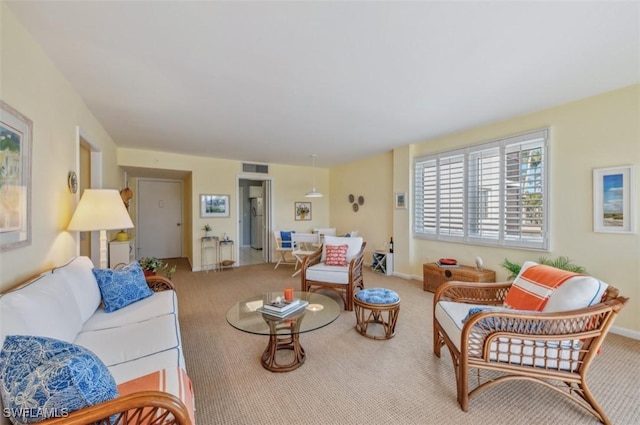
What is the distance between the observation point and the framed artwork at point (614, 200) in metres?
2.64

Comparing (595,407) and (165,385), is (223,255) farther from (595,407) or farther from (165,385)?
(595,407)

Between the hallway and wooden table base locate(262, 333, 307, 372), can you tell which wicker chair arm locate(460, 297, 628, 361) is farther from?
the hallway

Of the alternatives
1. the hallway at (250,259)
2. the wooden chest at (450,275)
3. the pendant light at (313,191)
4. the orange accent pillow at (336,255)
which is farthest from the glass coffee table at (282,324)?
the hallway at (250,259)

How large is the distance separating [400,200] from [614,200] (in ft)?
9.17

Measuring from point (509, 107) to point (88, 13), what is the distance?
396 centimetres

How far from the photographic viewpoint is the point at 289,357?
2312 mm

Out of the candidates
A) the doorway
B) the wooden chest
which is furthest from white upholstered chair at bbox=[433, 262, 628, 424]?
the doorway

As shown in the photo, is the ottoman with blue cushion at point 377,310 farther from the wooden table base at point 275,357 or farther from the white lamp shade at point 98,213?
the white lamp shade at point 98,213

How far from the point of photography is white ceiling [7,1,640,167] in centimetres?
163

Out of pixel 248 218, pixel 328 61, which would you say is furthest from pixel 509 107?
pixel 248 218

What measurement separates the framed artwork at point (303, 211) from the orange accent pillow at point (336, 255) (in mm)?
3135

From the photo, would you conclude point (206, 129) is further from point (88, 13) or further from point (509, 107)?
point (509, 107)

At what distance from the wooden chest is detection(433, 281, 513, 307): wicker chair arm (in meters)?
1.36

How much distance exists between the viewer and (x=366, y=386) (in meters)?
→ 1.93
